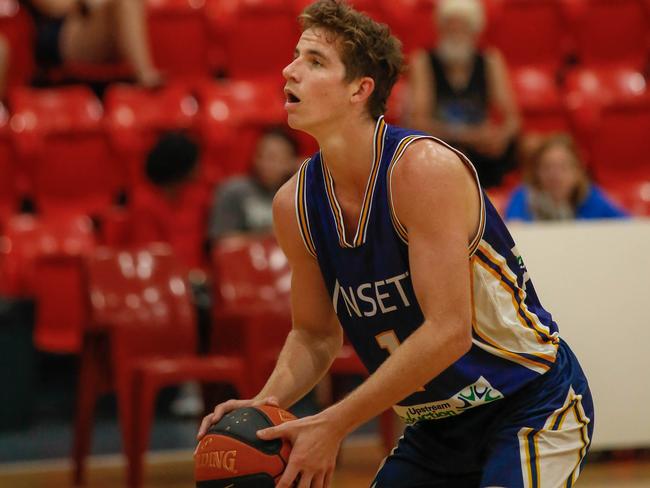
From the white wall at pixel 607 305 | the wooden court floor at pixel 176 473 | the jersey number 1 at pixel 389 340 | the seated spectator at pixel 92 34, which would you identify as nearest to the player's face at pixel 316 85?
the jersey number 1 at pixel 389 340

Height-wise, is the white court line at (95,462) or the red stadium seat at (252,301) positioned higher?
the red stadium seat at (252,301)

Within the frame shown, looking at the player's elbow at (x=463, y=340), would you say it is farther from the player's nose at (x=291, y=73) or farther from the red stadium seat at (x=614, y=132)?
the red stadium seat at (x=614, y=132)

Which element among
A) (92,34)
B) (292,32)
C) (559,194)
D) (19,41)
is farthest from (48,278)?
(559,194)

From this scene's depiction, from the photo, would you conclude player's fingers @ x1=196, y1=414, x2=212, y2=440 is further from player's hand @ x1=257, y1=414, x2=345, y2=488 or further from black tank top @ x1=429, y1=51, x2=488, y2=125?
black tank top @ x1=429, y1=51, x2=488, y2=125

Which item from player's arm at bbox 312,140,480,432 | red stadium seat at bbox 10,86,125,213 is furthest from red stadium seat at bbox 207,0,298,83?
player's arm at bbox 312,140,480,432

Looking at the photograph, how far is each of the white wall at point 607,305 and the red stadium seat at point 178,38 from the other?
120 inches

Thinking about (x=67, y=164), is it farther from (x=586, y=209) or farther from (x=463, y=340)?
(x=463, y=340)

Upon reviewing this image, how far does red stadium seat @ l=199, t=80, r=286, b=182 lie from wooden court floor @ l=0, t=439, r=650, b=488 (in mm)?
1765

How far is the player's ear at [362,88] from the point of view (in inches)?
98.5

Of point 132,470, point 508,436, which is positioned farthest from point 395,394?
point 132,470

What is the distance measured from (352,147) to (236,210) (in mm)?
3213

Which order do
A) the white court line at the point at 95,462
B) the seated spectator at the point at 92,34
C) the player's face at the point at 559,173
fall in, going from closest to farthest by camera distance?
1. the white court line at the point at 95,462
2. the player's face at the point at 559,173
3. the seated spectator at the point at 92,34

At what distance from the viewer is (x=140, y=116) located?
21.1 ft

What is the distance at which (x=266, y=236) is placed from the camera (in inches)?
216
